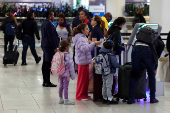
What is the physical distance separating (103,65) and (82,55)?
0.50m

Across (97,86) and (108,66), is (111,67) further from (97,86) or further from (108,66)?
(97,86)

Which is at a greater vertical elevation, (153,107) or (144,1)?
(144,1)

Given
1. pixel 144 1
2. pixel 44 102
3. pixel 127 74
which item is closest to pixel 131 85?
pixel 127 74

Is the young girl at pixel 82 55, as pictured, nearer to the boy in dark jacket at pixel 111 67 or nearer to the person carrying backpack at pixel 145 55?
the boy in dark jacket at pixel 111 67

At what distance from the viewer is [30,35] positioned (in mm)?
11016

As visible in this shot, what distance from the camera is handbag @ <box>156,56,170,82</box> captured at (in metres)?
6.01

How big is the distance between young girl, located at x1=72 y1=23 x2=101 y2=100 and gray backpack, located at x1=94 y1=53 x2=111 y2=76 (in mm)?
275

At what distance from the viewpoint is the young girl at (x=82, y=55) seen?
6.12 meters

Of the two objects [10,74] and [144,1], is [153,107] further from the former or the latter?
Result: [144,1]

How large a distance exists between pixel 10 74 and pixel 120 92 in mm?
4222

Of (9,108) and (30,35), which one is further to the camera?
(30,35)

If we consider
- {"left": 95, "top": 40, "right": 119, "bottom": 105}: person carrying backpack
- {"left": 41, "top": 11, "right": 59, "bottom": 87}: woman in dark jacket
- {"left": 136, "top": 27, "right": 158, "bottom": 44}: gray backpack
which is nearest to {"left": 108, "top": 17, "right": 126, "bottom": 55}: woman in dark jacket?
{"left": 95, "top": 40, "right": 119, "bottom": 105}: person carrying backpack

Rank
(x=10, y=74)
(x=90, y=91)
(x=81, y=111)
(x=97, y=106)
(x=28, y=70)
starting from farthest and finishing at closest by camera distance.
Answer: (x=28, y=70) < (x=10, y=74) < (x=90, y=91) < (x=97, y=106) < (x=81, y=111)

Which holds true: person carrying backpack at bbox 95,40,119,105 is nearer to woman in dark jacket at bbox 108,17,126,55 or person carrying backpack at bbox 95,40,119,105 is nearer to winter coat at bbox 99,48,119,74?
winter coat at bbox 99,48,119,74
